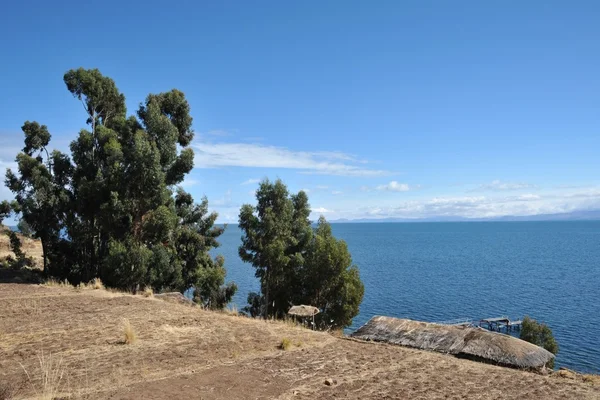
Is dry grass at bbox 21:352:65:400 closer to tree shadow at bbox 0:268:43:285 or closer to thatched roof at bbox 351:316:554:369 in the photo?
thatched roof at bbox 351:316:554:369

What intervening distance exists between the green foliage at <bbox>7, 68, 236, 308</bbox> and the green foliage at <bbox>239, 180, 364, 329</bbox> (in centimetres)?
330

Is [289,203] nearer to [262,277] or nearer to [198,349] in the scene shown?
[262,277]

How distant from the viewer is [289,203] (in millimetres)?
33719

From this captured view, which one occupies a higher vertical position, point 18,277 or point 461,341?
point 18,277

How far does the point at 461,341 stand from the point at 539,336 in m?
26.4

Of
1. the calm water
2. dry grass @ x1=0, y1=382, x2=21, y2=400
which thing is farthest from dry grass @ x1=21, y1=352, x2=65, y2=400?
the calm water

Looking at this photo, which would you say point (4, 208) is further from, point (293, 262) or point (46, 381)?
point (46, 381)

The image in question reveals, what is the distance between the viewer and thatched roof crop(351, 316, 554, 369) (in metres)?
13.0

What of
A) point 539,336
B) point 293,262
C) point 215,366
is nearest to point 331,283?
point 293,262

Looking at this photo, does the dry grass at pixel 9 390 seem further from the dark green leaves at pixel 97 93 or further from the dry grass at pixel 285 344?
the dark green leaves at pixel 97 93

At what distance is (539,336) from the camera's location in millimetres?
35469

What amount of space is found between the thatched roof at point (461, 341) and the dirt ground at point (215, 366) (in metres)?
1.14

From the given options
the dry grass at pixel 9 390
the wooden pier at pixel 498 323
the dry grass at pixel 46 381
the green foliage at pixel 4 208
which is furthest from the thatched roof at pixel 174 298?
the wooden pier at pixel 498 323

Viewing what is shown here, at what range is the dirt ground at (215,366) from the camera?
862cm
